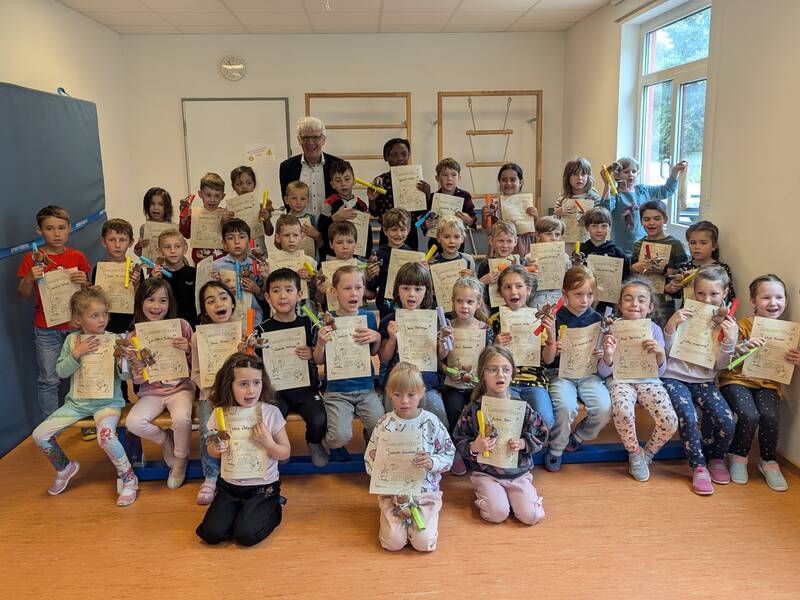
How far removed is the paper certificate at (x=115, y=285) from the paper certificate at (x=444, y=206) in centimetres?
177

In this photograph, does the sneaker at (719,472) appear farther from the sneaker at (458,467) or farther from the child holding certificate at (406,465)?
the child holding certificate at (406,465)

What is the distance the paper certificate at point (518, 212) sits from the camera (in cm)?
382

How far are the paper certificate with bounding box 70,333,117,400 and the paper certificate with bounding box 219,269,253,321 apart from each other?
0.62 metres

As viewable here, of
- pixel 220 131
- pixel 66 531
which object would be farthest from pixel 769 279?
pixel 220 131

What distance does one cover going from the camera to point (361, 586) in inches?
88.0

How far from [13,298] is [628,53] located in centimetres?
502

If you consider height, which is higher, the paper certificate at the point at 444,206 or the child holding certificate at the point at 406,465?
the paper certificate at the point at 444,206

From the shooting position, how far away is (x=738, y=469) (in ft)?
9.68

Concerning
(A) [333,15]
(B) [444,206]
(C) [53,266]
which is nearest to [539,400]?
(B) [444,206]

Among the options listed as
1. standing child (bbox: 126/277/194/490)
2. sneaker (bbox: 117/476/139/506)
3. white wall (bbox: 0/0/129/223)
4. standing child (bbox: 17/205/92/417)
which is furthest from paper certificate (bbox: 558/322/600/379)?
white wall (bbox: 0/0/129/223)

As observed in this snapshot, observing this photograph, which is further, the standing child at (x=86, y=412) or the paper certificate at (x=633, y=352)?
the paper certificate at (x=633, y=352)

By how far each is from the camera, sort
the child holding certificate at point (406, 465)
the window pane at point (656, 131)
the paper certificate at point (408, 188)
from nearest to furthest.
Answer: the child holding certificate at point (406, 465) < the paper certificate at point (408, 188) < the window pane at point (656, 131)

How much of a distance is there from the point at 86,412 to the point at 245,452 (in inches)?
36.8

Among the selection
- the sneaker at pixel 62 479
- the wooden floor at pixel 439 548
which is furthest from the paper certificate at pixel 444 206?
the sneaker at pixel 62 479
